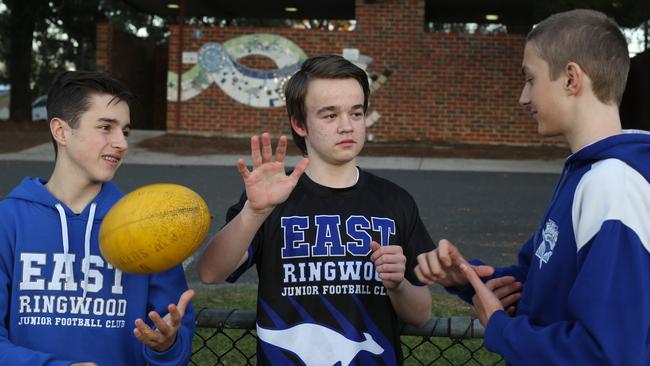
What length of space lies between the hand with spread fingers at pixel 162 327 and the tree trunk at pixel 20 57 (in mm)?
23773

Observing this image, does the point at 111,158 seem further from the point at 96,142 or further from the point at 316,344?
the point at 316,344

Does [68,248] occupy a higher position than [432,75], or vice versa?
[68,248]

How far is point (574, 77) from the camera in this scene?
196cm

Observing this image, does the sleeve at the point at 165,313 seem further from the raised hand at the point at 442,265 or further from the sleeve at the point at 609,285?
the sleeve at the point at 609,285

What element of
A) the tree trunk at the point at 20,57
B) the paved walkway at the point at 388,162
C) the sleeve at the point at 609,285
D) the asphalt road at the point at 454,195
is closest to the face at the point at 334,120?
the sleeve at the point at 609,285

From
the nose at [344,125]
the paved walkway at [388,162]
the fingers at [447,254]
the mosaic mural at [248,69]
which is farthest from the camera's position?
the mosaic mural at [248,69]

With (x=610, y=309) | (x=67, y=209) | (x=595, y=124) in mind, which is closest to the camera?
(x=610, y=309)

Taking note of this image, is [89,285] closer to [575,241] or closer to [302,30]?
[575,241]

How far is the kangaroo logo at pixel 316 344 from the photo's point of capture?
243cm

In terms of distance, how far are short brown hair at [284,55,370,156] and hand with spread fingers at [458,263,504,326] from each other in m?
0.82

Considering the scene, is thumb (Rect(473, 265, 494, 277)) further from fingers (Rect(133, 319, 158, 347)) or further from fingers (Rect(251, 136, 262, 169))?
fingers (Rect(133, 319, 158, 347))

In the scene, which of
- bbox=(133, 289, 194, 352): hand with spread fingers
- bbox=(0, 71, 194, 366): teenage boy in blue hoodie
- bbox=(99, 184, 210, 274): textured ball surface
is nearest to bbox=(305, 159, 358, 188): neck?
bbox=(99, 184, 210, 274): textured ball surface

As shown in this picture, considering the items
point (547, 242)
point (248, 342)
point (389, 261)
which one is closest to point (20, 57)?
point (248, 342)

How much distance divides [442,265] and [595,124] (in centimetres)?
59
